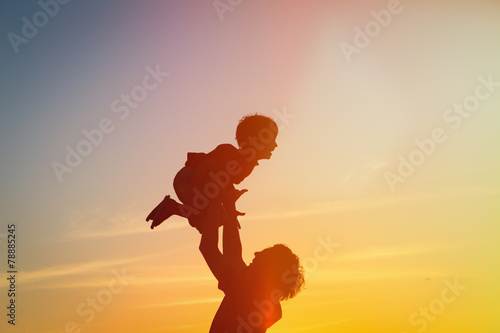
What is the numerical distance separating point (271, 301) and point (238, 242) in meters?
1.18

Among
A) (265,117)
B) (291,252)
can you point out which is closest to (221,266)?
(291,252)

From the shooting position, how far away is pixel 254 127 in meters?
7.99

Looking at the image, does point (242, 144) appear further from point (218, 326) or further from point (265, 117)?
point (218, 326)

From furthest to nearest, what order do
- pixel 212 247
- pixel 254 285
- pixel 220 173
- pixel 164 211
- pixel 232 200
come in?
pixel 164 211
pixel 232 200
pixel 220 173
pixel 212 247
pixel 254 285

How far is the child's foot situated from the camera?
8109mm

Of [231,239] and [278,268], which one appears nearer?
[278,268]

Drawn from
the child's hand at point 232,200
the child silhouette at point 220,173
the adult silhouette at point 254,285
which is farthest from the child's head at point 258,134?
the adult silhouette at point 254,285

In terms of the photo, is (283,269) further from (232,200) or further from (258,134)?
(258,134)

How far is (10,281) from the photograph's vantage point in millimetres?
16656

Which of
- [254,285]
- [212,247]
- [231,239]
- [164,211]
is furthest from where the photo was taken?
[164,211]

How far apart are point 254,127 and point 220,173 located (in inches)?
30.4

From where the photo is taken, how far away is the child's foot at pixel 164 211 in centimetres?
811

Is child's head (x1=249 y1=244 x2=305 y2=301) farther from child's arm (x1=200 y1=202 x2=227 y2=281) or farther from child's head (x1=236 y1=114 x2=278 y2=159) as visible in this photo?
child's head (x1=236 y1=114 x2=278 y2=159)

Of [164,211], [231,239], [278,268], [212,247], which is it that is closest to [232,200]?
[231,239]
